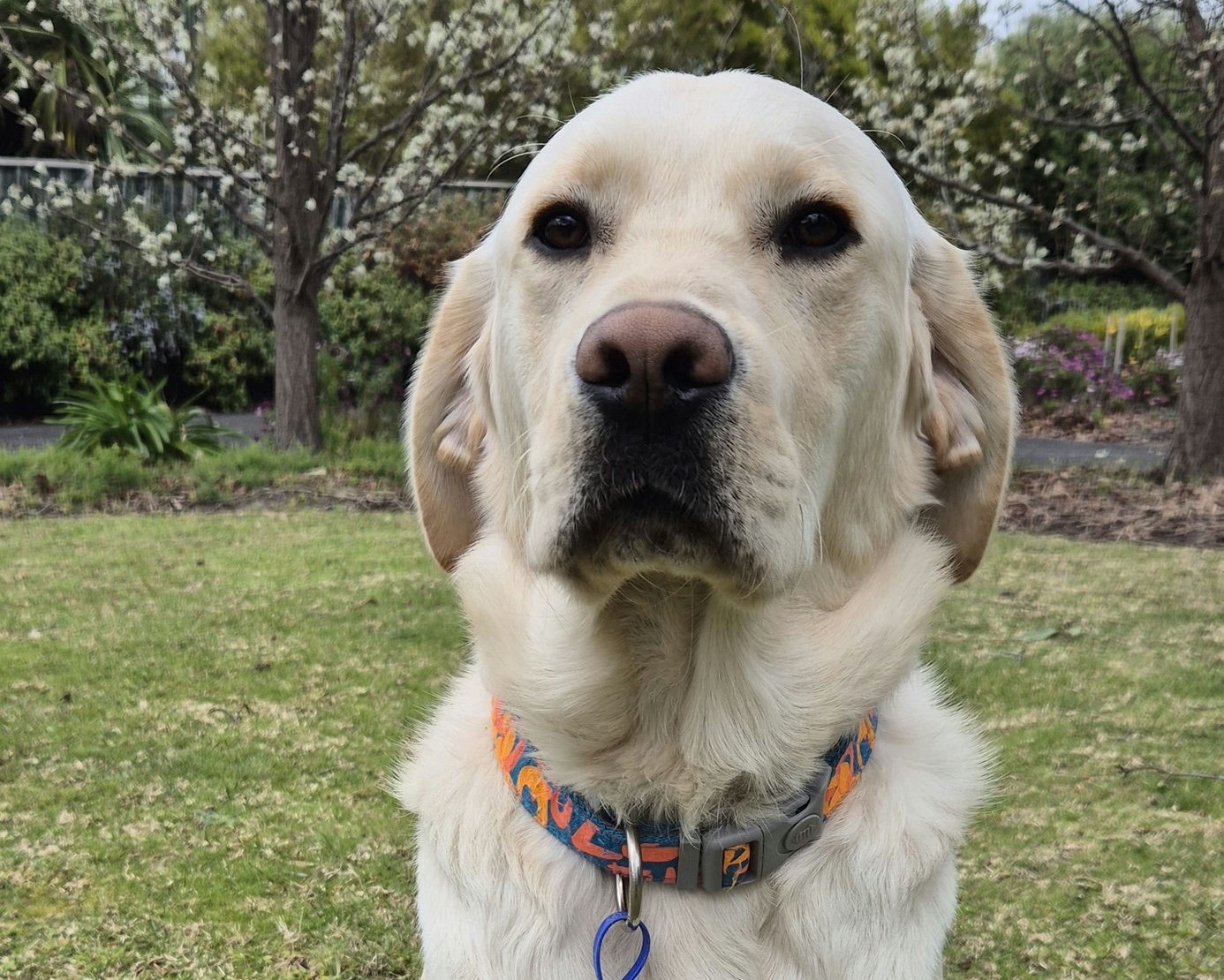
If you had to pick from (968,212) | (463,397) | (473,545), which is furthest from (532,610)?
(968,212)

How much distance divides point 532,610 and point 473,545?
274 millimetres

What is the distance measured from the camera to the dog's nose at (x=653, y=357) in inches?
51.1

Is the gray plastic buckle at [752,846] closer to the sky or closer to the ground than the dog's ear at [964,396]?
closer to the ground

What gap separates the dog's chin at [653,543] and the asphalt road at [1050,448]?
25.5 ft

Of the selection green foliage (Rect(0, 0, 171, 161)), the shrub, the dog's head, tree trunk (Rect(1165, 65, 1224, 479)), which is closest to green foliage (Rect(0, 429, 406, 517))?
the shrub

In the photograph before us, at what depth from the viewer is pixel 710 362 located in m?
1.33

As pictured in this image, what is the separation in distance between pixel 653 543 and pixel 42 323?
12.9 meters

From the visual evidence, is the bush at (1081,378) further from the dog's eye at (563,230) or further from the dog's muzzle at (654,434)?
the dog's muzzle at (654,434)

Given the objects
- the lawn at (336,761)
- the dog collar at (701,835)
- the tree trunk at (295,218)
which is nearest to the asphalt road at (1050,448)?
the tree trunk at (295,218)

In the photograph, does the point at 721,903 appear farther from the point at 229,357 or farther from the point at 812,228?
the point at 229,357

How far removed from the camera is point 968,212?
9844 mm

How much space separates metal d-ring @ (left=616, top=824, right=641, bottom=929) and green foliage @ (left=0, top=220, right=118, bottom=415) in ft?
40.3

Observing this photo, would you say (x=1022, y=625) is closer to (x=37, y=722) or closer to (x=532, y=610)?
(x=532, y=610)

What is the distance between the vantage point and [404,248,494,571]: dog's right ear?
6.93 feet
